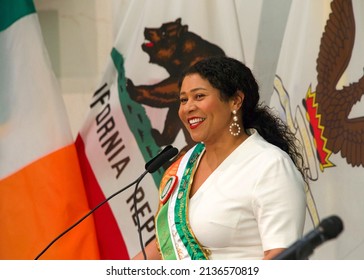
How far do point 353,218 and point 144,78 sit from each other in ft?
3.14

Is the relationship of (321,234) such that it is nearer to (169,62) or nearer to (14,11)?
(169,62)

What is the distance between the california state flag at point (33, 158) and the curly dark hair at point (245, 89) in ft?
3.28

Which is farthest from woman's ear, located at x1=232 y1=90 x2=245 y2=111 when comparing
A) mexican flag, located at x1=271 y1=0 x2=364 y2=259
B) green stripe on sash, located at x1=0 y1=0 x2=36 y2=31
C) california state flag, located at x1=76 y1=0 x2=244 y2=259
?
green stripe on sash, located at x1=0 y1=0 x2=36 y2=31

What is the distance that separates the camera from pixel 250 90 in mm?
2016

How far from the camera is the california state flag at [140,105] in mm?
2756

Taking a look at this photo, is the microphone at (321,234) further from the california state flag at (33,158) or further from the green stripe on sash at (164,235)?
the california state flag at (33,158)

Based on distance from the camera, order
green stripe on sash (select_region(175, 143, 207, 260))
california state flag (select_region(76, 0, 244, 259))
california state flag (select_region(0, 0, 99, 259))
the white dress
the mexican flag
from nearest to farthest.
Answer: the white dress < green stripe on sash (select_region(175, 143, 207, 260)) < the mexican flag < california state flag (select_region(76, 0, 244, 259)) < california state flag (select_region(0, 0, 99, 259))

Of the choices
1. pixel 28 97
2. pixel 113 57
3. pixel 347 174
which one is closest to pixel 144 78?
pixel 113 57

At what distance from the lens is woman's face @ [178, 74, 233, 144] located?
198cm

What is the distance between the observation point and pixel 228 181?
1.90 metres

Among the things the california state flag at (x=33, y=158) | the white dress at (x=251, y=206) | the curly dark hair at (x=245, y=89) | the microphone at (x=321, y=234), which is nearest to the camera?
the microphone at (x=321, y=234)

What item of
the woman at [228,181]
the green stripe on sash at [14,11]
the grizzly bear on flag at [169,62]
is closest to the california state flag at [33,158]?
the green stripe on sash at [14,11]

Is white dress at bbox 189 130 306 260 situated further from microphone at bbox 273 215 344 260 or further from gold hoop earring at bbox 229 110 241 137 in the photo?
microphone at bbox 273 215 344 260

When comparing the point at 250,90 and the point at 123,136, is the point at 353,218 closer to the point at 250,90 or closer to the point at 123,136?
the point at 250,90
